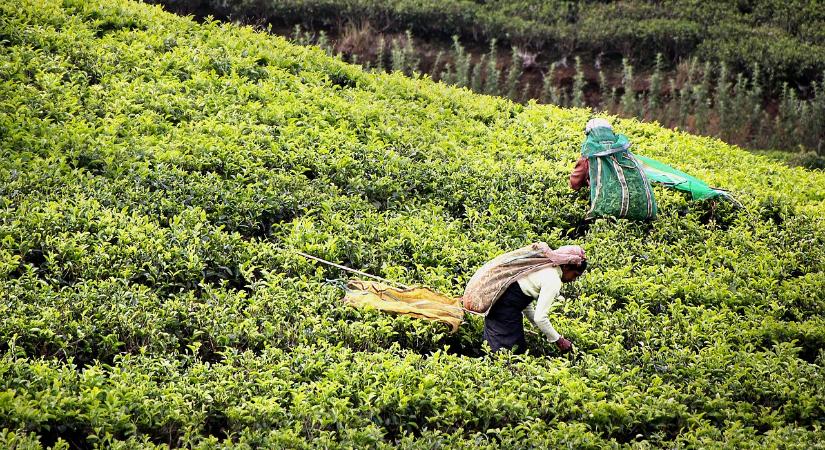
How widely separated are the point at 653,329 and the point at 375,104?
4576 millimetres

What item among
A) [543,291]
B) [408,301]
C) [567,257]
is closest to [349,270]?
[408,301]

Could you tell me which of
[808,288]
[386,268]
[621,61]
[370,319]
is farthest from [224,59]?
[621,61]

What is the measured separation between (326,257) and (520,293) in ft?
5.33

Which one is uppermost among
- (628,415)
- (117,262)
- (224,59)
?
(224,59)

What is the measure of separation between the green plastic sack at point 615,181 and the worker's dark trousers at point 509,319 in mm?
2309

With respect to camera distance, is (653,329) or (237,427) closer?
(237,427)

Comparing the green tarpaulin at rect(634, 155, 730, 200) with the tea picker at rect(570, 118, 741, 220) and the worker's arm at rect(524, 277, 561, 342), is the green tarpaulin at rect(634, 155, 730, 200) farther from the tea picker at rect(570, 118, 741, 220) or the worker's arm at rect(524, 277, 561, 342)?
the worker's arm at rect(524, 277, 561, 342)

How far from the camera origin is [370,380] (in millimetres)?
5223

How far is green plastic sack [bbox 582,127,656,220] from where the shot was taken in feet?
26.3

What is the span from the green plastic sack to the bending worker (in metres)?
2.05

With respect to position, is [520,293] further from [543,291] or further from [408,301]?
[408,301]

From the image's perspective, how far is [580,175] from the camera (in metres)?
8.38

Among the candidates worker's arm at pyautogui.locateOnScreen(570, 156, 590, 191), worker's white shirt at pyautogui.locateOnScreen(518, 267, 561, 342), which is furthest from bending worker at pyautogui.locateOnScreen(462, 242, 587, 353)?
worker's arm at pyautogui.locateOnScreen(570, 156, 590, 191)

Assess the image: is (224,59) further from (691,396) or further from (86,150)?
(691,396)
